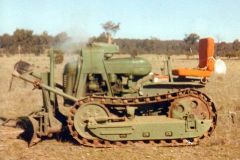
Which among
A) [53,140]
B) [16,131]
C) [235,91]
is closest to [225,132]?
[53,140]

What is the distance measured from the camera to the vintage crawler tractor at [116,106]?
978 centimetres

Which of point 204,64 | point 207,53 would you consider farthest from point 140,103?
point 207,53

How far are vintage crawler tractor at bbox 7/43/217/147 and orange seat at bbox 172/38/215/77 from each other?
0.53m

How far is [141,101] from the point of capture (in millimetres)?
10039

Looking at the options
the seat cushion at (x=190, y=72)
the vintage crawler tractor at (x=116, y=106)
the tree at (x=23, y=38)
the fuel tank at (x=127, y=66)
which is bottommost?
the vintage crawler tractor at (x=116, y=106)

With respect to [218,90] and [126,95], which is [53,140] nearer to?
[126,95]

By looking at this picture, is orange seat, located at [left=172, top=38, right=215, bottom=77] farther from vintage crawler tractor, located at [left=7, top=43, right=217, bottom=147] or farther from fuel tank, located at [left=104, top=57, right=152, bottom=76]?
fuel tank, located at [left=104, top=57, right=152, bottom=76]

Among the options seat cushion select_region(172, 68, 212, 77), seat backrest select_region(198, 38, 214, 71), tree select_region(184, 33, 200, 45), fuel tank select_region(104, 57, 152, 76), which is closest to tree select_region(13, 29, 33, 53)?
tree select_region(184, 33, 200, 45)

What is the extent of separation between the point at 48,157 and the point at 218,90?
12150mm

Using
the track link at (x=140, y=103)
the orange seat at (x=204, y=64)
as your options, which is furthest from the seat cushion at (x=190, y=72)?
the track link at (x=140, y=103)

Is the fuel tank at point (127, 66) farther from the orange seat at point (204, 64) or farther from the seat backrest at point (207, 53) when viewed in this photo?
the seat backrest at point (207, 53)

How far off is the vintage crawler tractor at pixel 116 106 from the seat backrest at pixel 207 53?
118 centimetres

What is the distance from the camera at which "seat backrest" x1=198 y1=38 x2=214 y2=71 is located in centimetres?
1101

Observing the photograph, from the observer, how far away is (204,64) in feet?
36.6
